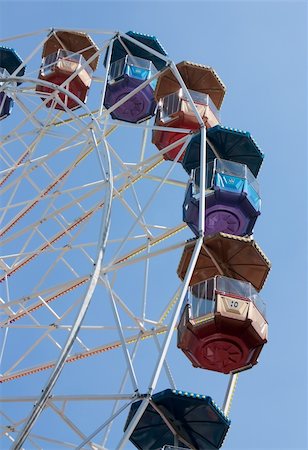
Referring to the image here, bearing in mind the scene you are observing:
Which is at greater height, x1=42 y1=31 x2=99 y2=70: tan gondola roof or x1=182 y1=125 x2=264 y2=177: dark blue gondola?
x1=42 y1=31 x2=99 y2=70: tan gondola roof

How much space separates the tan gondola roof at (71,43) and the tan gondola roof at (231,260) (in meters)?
7.86

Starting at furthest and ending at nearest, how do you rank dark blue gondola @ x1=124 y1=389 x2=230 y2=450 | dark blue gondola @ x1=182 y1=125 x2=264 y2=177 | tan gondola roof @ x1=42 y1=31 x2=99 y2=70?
1. tan gondola roof @ x1=42 y1=31 x2=99 y2=70
2. dark blue gondola @ x1=182 y1=125 x2=264 y2=177
3. dark blue gondola @ x1=124 y1=389 x2=230 y2=450

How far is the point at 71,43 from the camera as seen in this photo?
2184 cm

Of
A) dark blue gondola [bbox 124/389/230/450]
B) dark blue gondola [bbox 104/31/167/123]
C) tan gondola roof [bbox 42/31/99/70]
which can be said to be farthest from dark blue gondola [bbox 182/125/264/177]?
tan gondola roof [bbox 42/31/99/70]

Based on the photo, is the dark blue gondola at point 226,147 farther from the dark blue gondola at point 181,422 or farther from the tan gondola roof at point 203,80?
the dark blue gondola at point 181,422

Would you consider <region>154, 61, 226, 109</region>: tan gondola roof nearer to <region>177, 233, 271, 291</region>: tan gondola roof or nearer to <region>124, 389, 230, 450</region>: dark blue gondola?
<region>177, 233, 271, 291</region>: tan gondola roof

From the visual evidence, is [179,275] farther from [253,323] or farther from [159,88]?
[159,88]

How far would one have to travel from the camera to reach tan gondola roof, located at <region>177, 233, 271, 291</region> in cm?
1491

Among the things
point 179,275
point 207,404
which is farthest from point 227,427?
point 179,275

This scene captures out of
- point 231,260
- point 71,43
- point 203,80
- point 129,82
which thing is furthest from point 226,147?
point 71,43

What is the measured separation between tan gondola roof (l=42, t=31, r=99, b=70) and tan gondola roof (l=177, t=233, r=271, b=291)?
786cm

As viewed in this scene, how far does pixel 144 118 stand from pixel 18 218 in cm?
460

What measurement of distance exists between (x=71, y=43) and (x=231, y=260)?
8908 mm

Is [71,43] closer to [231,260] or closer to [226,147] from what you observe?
[226,147]
